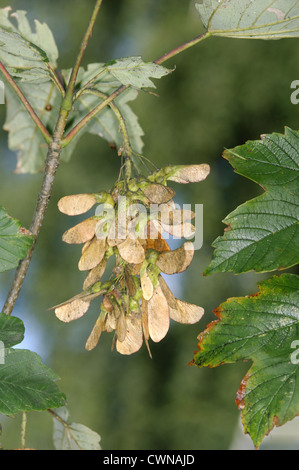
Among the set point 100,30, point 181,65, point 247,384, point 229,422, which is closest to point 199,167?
point 247,384

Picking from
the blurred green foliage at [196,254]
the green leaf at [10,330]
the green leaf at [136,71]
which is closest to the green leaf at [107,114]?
the green leaf at [136,71]

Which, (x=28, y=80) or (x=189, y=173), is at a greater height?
(x=28, y=80)

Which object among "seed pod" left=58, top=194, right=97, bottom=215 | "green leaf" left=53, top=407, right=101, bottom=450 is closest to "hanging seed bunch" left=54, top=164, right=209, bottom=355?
"seed pod" left=58, top=194, right=97, bottom=215

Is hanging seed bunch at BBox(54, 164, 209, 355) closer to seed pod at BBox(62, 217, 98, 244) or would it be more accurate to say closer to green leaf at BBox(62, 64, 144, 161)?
seed pod at BBox(62, 217, 98, 244)

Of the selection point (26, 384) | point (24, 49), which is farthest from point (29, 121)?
point (26, 384)

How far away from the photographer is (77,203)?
38 centimetres

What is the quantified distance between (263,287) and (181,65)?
4.71 ft

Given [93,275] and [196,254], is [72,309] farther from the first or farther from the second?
[196,254]

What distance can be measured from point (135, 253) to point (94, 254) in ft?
0.13

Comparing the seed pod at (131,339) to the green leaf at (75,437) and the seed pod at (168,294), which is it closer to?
the seed pod at (168,294)

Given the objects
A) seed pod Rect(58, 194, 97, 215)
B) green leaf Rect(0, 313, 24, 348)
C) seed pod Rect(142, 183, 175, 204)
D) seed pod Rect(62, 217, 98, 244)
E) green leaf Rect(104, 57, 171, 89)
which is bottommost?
green leaf Rect(0, 313, 24, 348)

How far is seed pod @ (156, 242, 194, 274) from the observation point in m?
0.36

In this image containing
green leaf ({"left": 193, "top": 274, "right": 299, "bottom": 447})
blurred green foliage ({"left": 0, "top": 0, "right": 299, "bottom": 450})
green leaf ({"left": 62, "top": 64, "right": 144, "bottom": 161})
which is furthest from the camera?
blurred green foliage ({"left": 0, "top": 0, "right": 299, "bottom": 450})

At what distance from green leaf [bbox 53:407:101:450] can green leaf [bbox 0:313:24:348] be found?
0.22 meters
